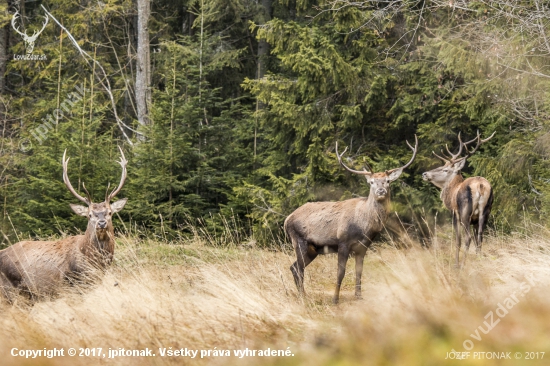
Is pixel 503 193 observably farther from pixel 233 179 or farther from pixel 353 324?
pixel 353 324

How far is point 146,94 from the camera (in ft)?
69.1

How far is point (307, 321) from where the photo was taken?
6176mm

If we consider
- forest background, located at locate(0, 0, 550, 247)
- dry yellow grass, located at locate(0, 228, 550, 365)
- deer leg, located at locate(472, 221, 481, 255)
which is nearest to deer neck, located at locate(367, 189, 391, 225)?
dry yellow grass, located at locate(0, 228, 550, 365)

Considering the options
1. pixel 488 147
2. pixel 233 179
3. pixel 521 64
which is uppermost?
pixel 521 64

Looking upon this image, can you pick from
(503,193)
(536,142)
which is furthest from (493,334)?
(503,193)

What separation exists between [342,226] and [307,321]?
2986 millimetres

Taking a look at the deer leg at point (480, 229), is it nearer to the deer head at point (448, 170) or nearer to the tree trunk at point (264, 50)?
the deer head at point (448, 170)

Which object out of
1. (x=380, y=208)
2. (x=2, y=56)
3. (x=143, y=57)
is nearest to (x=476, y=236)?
(x=380, y=208)

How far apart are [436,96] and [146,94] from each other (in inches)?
370

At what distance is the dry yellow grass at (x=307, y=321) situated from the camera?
4930mm

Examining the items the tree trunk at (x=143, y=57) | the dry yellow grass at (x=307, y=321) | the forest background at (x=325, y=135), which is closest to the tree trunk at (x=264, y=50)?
the forest background at (x=325, y=135)

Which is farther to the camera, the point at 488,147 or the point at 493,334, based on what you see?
the point at 488,147

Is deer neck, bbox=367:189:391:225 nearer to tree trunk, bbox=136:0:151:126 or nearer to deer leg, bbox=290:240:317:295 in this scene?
deer leg, bbox=290:240:317:295

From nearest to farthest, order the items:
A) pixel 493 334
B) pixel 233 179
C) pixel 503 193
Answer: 1. pixel 493 334
2. pixel 503 193
3. pixel 233 179
